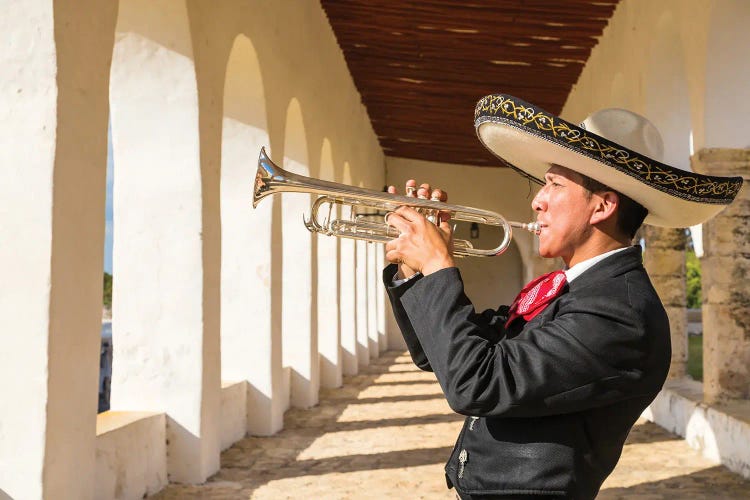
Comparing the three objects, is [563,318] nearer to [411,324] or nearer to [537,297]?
[537,297]

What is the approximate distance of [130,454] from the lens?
5.21 m

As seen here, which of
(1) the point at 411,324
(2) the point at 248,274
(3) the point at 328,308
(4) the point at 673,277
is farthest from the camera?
(3) the point at 328,308

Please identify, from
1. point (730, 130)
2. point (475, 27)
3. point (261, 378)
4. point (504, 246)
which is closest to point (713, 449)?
point (730, 130)

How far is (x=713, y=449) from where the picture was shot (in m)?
6.99

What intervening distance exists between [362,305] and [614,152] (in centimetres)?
1540

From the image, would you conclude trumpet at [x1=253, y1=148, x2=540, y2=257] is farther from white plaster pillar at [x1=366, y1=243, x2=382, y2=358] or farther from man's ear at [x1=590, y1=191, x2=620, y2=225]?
white plaster pillar at [x1=366, y1=243, x2=382, y2=358]

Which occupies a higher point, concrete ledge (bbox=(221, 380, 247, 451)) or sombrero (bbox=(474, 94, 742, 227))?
sombrero (bbox=(474, 94, 742, 227))

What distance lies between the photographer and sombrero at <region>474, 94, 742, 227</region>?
1992 millimetres

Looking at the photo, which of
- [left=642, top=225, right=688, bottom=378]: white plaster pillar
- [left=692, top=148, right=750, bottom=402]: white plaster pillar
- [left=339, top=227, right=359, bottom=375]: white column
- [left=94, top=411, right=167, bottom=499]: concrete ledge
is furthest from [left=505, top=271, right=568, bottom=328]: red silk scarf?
[left=339, top=227, right=359, bottom=375]: white column

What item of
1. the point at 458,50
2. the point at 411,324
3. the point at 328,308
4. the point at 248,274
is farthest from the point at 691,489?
the point at 458,50

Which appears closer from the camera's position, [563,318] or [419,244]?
[563,318]

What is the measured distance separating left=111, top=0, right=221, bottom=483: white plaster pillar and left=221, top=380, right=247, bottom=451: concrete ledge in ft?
4.22

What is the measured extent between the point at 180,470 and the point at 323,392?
6150 mm

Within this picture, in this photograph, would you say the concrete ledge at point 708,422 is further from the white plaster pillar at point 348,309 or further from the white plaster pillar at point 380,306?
the white plaster pillar at point 380,306
